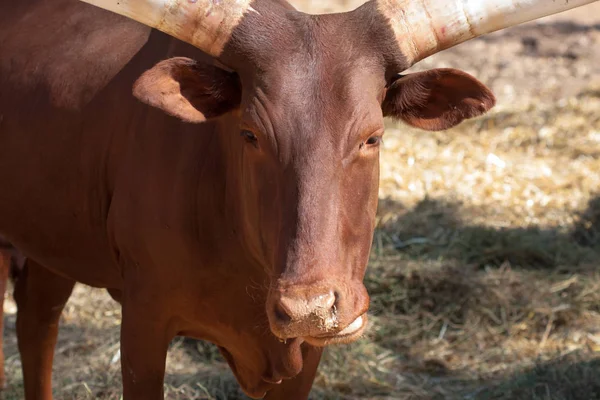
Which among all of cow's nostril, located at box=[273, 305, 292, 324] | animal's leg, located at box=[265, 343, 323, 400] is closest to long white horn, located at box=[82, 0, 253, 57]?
cow's nostril, located at box=[273, 305, 292, 324]

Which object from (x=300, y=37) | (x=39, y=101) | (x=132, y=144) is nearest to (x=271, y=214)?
(x=300, y=37)

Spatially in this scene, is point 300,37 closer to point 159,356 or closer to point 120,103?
point 120,103

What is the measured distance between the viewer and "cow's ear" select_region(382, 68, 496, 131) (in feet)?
11.2

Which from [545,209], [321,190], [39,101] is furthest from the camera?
[545,209]

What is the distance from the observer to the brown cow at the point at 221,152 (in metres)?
3.07

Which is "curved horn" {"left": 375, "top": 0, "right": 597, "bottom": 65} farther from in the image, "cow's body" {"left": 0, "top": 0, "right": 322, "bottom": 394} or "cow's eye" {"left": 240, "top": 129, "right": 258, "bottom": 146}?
"cow's body" {"left": 0, "top": 0, "right": 322, "bottom": 394}

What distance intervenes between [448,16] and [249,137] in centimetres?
73

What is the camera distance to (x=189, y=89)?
11.0ft

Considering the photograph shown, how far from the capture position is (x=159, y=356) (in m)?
3.81

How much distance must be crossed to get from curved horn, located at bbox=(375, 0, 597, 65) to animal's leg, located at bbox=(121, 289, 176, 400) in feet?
4.07

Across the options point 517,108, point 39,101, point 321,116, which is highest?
point 321,116

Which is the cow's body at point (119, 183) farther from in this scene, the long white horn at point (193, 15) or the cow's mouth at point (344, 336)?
the cow's mouth at point (344, 336)

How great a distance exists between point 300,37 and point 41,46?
1540 millimetres

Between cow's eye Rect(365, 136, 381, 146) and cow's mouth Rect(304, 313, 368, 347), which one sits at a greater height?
cow's eye Rect(365, 136, 381, 146)
